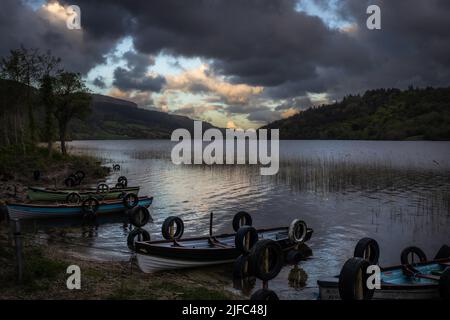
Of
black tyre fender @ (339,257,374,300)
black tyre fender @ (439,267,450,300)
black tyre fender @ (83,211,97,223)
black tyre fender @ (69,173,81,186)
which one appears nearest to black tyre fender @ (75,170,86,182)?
black tyre fender @ (69,173,81,186)

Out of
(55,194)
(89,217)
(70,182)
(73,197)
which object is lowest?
(89,217)

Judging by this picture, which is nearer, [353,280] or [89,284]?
[353,280]

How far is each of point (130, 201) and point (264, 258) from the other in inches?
803

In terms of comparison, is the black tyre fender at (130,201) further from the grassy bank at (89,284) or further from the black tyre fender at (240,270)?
the black tyre fender at (240,270)

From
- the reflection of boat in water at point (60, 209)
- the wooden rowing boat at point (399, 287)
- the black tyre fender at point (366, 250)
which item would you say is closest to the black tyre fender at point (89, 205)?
the reflection of boat in water at point (60, 209)

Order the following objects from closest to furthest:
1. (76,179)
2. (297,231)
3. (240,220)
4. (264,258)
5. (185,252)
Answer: (264,258)
(185,252)
(297,231)
(240,220)
(76,179)

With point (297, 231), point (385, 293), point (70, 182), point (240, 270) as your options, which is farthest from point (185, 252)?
point (70, 182)

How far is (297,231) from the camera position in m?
21.4

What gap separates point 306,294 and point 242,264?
3.13m

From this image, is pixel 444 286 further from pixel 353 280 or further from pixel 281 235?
pixel 281 235

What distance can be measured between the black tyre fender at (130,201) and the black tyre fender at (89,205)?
242cm

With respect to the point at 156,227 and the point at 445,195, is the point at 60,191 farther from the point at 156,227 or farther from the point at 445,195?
the point at 445,195

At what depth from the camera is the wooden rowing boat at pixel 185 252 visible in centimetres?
1688
